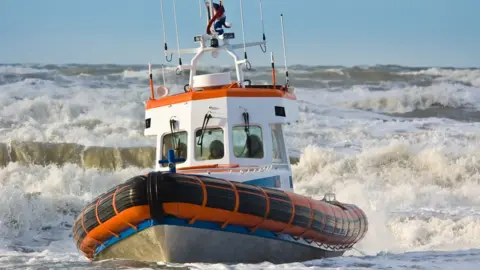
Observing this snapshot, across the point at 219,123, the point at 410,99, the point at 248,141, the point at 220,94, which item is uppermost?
the point at 220,94

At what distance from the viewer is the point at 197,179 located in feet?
A: 30.9

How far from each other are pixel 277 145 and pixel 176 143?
1325mm

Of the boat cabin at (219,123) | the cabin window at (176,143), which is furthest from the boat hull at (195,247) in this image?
the cabin window at (176,143)

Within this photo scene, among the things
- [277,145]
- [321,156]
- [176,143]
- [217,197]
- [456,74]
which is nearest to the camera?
A: [217,197]

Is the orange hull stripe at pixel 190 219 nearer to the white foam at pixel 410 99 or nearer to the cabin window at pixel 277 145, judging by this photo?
the cabin window at pixel 277 145

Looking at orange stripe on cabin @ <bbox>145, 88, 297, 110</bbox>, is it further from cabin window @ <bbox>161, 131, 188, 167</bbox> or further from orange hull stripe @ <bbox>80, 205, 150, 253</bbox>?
orange hull stripe @ <bbox>80, 205, 150, 253</bbox>

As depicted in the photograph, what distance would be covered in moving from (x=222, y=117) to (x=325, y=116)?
22.5m

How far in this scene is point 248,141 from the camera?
11508 millimetres

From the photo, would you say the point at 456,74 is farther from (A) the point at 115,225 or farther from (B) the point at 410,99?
(A) the point at 115,225

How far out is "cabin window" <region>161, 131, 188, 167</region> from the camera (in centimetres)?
1154

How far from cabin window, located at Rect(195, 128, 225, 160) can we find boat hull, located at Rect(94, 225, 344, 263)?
5.28 ft

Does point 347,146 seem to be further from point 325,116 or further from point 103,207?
point 103,207

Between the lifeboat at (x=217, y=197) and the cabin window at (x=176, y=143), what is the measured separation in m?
0.01

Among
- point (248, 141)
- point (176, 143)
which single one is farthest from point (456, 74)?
point (176, 143)
